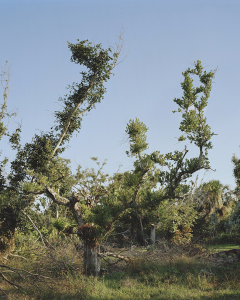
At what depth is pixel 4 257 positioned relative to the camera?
10984mm

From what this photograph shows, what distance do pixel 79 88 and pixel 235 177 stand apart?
20.6m

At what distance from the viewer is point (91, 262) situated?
29.3 feet

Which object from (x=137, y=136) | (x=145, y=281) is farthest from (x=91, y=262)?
(x=137, y=136)

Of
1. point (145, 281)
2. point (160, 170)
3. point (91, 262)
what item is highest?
point (160, 170)

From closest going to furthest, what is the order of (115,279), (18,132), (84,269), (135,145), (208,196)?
(115,279) → (84,269) → (135,145) → (18,132) → (208,196)

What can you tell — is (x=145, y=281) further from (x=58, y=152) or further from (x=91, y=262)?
(x=58, y=152)

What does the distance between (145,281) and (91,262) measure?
6.96 feet

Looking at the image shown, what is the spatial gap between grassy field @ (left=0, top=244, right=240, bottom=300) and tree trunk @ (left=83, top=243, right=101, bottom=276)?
0.37m

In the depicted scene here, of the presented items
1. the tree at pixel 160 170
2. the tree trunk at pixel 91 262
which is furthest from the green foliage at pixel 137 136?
the tree trunk at pixel 91 262

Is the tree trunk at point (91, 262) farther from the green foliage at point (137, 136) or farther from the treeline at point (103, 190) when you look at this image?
the green foliage at point (137, 136)

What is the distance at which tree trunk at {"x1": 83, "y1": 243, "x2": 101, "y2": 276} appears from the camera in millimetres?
8844

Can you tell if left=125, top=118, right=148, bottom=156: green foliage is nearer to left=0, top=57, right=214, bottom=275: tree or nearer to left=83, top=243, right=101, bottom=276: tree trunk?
left=0, top=57, right=214, bottom=275: tree

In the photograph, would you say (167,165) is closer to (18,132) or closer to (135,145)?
(135,145)

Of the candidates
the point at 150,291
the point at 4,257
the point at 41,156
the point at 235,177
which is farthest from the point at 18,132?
the point at 235,177
